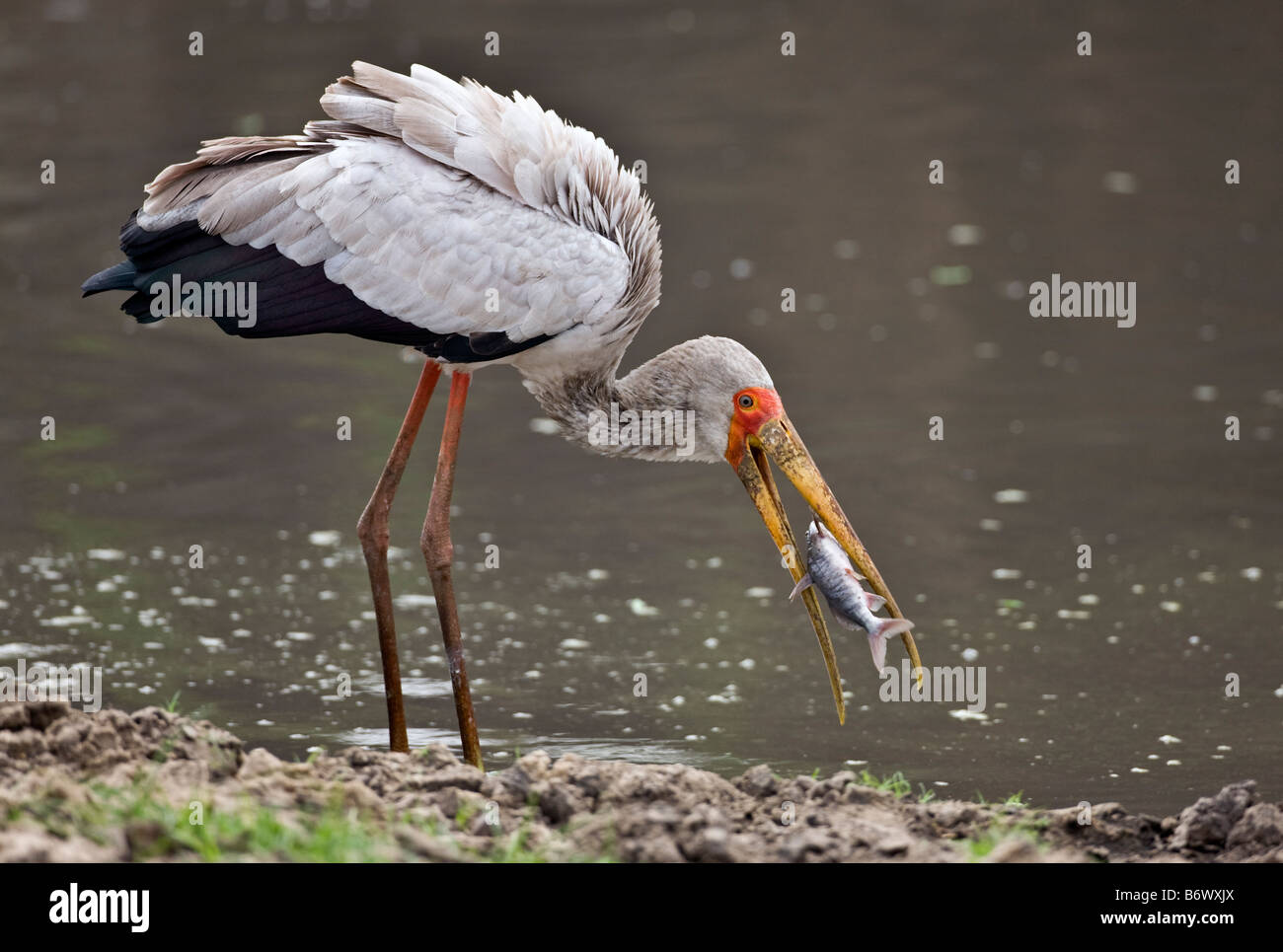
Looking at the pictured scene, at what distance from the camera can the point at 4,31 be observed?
18.7 meters

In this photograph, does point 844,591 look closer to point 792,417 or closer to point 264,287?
point 264,287

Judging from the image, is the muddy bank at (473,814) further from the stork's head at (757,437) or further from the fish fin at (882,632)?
the stork's head at (757,437)

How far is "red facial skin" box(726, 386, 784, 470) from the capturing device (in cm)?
611

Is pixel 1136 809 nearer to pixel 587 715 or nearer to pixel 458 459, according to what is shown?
pixel 587 715

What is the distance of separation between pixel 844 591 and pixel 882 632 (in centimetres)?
Answer: 19

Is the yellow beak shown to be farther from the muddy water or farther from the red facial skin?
the muddy water

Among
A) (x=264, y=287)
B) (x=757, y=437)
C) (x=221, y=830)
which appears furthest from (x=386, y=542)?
(x=221, y=830)

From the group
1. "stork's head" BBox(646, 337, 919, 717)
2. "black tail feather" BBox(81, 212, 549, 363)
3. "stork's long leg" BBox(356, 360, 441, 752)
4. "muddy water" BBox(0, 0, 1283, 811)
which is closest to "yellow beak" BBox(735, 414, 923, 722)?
"stork's head" BBox(646, 337, 919, 717)

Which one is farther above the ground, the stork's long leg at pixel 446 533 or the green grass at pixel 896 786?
the stork's long leg at pixel 446 533

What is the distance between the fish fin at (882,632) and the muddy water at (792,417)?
0.70m

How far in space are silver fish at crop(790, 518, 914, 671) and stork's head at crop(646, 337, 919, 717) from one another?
0.35ft

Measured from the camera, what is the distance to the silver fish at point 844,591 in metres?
5.71

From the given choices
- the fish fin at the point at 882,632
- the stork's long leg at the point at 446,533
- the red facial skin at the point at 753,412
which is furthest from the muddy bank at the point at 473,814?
the red facial skin at the point at 753,412
